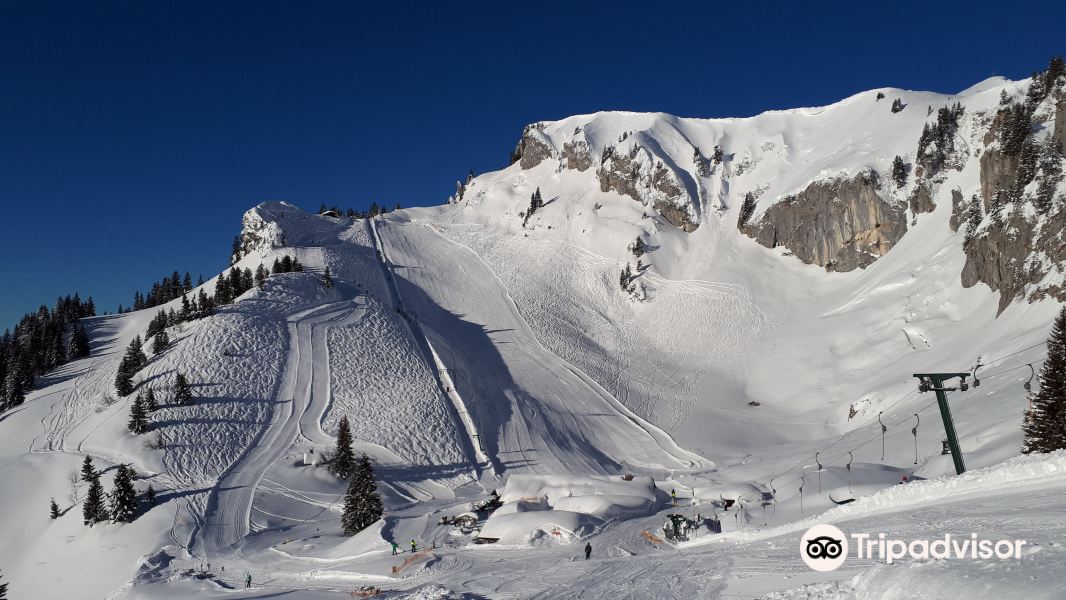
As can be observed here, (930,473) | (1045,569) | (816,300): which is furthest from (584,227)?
(1045,569)

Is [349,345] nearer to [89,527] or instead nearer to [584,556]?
[89,527]

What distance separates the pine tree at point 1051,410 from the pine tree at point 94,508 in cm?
4422

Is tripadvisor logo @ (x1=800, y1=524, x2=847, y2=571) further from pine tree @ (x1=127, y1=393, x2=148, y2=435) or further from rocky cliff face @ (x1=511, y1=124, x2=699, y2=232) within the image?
rocky cliff face @ (x1=511, y1=124, x2=699, y2=232)

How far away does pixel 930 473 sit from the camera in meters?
28.4

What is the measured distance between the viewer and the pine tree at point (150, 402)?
43188 mm

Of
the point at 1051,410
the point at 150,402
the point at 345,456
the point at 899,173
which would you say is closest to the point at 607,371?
the point at 345,456

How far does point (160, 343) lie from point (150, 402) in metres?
10.1

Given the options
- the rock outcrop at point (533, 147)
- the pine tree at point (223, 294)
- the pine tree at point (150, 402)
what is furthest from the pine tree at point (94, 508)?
the rock outcrop at point (533, 147)

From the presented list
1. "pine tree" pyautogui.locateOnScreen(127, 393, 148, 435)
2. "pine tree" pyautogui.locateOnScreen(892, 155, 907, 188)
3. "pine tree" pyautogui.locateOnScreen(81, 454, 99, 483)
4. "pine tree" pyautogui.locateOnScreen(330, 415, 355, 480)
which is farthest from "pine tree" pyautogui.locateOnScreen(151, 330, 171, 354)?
"pine tree" pyautogui.locateOnScreen(892, 155, 907, 188)

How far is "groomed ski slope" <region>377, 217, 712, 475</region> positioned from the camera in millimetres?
50312

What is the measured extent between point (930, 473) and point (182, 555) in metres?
36.4

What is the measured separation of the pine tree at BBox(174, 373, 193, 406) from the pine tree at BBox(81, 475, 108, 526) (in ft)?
34.1

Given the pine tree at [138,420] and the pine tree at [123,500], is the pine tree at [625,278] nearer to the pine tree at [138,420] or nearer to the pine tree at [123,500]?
the pine tree at [138,420]

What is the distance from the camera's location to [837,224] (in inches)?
3189
